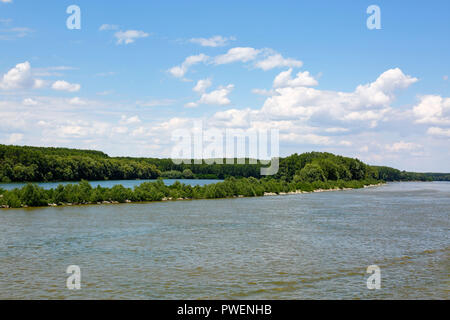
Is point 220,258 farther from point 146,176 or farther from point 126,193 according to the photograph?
point 146,176

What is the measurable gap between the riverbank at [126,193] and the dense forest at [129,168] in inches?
953

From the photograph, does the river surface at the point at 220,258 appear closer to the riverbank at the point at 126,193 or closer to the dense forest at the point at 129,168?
the riverbank at the point at 126,193

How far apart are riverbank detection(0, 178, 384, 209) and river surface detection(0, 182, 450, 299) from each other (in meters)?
8.25

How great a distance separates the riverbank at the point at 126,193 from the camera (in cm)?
4175

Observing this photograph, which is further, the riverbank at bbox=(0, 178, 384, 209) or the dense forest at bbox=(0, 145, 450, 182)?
the dense forest at bbox=(0, 145, 450, 182)

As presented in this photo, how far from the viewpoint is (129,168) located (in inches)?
5433

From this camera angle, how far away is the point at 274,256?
19.2 m

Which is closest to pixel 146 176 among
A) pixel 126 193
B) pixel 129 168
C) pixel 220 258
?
pixel 129 168

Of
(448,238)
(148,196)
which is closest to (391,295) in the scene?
(448,238)

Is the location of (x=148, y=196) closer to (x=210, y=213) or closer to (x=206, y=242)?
(x=210, y=213)

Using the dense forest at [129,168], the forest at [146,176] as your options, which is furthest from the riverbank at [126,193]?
the dense forest at [129,168]

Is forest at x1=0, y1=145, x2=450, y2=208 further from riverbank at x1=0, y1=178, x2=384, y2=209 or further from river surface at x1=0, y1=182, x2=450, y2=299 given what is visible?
river surface at x1=0, y1=182, x2=450, y2=299

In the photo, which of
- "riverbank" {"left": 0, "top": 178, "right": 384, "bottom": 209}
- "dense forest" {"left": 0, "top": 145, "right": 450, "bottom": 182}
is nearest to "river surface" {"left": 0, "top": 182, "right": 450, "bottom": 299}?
"riverbank" {"left": 0, "top": 178, "right": 384, "bottom": 209}

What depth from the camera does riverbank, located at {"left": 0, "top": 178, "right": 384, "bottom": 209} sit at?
4175 cm
